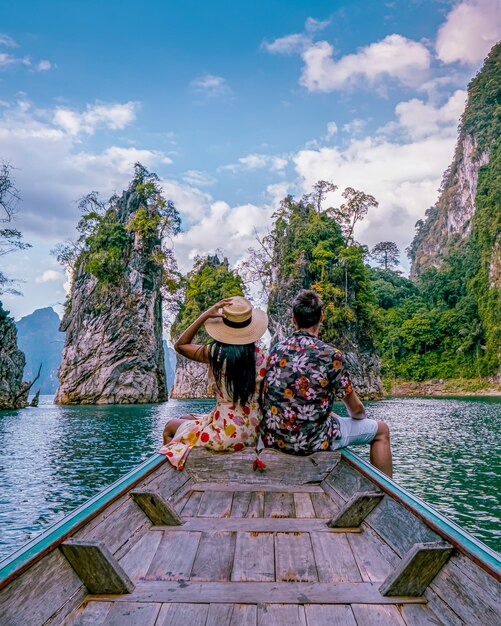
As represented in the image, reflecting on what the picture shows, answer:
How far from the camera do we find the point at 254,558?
2.44 meters

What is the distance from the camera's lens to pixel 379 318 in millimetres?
42938

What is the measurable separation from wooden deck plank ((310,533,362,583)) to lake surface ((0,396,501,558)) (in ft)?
11.6

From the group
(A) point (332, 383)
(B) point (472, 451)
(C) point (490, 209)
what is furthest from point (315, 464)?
(C) point (490, 209)

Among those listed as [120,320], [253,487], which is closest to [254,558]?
[253,487]

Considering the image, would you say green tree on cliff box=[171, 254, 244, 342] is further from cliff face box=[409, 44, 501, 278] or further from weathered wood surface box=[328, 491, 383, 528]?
weathered wood surface box=[328, 491, 383, 528]

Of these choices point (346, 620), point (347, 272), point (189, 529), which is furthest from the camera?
point (347, 272)

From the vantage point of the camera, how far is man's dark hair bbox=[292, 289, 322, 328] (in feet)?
12.9

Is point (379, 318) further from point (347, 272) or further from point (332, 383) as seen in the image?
→ point (332, 383)

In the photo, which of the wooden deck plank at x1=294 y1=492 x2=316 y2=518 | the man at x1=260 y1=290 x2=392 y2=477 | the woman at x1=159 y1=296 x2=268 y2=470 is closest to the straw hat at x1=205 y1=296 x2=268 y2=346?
the woman at x1=159 y1=296 x2=268 y2=470

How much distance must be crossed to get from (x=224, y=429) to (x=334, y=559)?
1665mm

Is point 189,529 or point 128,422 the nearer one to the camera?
point 189,529

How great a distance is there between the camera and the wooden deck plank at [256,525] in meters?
2.84

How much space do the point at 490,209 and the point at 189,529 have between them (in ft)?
177

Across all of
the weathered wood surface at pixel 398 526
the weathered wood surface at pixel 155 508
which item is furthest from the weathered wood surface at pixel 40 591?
the weathered wood surface at pixel 398 526
